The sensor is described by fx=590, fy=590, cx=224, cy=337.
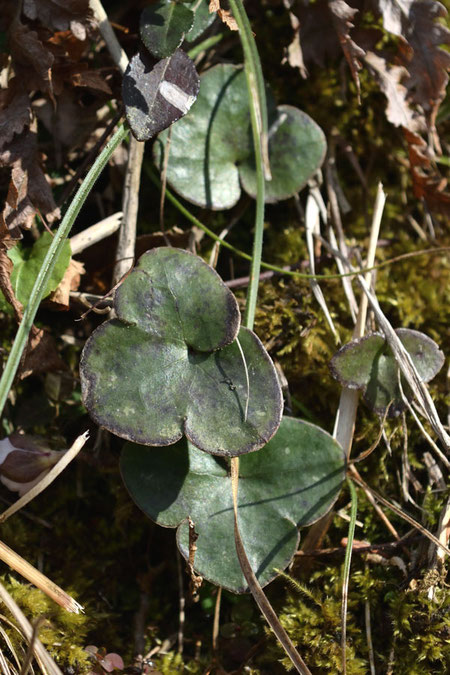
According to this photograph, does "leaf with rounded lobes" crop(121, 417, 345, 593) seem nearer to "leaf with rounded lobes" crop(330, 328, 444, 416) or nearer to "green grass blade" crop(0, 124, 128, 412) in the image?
"leaf with rounded lobes" crop(330, 328, 444, 416)

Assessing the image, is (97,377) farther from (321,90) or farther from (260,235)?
(321,90)

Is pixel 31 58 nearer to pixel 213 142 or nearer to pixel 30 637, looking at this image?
pixel 213 142

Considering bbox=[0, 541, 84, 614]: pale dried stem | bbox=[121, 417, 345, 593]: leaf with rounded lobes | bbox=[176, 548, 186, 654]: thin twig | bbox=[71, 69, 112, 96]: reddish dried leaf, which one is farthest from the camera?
bbox=[71, 69, 112, 96]: reddish dried leaf

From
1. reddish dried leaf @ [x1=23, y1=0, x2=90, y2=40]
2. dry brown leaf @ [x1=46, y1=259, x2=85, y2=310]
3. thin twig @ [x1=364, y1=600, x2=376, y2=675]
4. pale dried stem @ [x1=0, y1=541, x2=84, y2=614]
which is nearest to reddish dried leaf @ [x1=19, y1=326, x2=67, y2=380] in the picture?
dry brown leaf @ [x1=46, y1=259, x2=85, y2=310]

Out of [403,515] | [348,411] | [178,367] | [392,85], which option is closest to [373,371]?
[348,411]

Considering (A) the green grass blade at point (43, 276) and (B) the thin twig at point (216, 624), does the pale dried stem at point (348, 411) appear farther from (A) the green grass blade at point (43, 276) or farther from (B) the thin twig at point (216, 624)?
(A) the green grass blade at point (43, 276)

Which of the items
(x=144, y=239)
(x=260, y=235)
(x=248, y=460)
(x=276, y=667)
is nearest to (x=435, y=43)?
(x=260, y=235)
